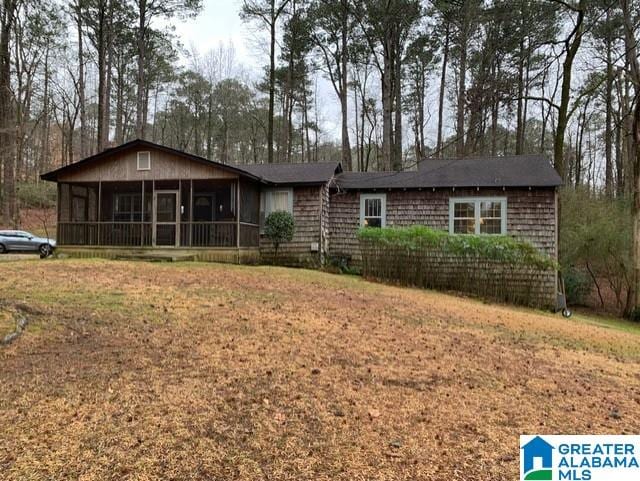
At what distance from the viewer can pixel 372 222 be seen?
14.7 m

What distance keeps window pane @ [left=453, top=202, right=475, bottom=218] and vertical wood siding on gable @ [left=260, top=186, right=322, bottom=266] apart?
4409mm

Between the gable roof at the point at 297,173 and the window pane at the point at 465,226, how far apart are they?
4415 mm

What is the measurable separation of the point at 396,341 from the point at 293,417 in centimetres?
267

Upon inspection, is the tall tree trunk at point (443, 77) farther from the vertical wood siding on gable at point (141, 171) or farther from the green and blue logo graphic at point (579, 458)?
the green and blue logo graphic at point (579, 458)

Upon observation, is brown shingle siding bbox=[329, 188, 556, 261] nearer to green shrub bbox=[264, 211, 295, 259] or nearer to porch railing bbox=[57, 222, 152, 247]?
green shrub bbox=[264, 211, 295, 259]

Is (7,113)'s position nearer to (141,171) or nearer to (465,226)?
(141,171)

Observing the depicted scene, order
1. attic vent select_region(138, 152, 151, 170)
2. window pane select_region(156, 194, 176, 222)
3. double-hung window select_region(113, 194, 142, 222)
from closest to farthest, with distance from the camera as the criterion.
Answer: attic vent select_region(138, 152, 151, 170)
window pane select_region(156, 194, 176, 222)
double-hung window select_region(113, 194, 142, 222)

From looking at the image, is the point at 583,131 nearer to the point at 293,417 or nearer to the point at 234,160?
the point at 234,160

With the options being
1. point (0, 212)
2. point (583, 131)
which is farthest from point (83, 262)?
point (583, 131)

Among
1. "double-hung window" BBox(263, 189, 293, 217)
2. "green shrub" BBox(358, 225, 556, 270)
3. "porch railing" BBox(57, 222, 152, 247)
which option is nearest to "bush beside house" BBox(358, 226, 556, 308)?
"green shrub" BBox(358, 225, 556, 270)

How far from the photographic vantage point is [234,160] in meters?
39.7

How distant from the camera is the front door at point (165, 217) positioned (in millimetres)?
14346

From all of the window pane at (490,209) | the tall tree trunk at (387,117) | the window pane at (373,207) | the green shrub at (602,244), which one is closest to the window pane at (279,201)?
the window pane at (373,207)

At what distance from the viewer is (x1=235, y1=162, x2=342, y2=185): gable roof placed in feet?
47.1
